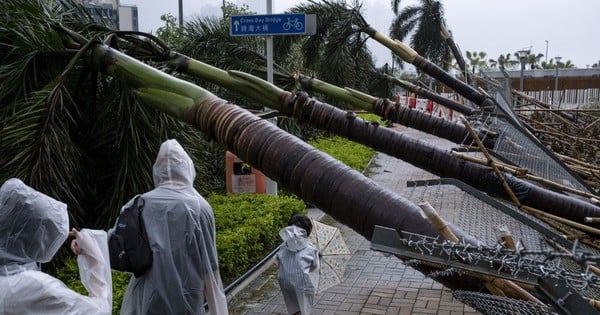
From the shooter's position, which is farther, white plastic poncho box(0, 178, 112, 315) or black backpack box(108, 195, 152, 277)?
black backpack box(108, 195, 152, 277)

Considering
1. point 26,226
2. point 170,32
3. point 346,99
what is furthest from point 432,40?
point 26,226

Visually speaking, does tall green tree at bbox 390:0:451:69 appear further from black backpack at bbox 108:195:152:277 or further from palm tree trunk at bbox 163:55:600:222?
black backpack at bbox 108:195:152:277

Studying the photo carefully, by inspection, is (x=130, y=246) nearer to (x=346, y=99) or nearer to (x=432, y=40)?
(x=346, y=99)

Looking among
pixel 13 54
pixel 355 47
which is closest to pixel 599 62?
pixel 355 47

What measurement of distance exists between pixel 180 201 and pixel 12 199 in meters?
0.90

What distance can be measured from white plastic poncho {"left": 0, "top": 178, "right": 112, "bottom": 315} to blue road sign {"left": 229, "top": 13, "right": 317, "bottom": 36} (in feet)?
17.2

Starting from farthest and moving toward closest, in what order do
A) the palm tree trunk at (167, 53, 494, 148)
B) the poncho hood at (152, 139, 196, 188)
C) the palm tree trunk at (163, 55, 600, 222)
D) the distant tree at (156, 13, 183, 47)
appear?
the distant tree at (156, 13, 183, 47) → the palm tree trunk at (167, 53, 494, 148) → the palm tree trunk at (163, 55, 600, 222) → the poncho hood at (152, 139, 196, 188)

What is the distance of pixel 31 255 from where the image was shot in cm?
248

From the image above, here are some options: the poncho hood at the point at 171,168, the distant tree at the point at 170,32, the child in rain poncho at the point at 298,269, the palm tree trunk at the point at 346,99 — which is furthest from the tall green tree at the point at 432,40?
the poncho hood at the point at 171,168

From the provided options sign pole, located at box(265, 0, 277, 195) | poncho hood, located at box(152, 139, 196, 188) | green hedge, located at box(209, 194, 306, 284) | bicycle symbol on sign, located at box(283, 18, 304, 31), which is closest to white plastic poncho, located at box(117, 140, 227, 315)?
poncho hood, located at box(152, 139, 196, 188)

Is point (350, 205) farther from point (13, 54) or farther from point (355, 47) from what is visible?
point (355, 47)

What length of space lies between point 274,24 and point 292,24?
26 cm

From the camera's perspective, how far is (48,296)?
2375 mm

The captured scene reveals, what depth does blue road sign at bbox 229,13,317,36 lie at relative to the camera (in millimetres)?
7367
